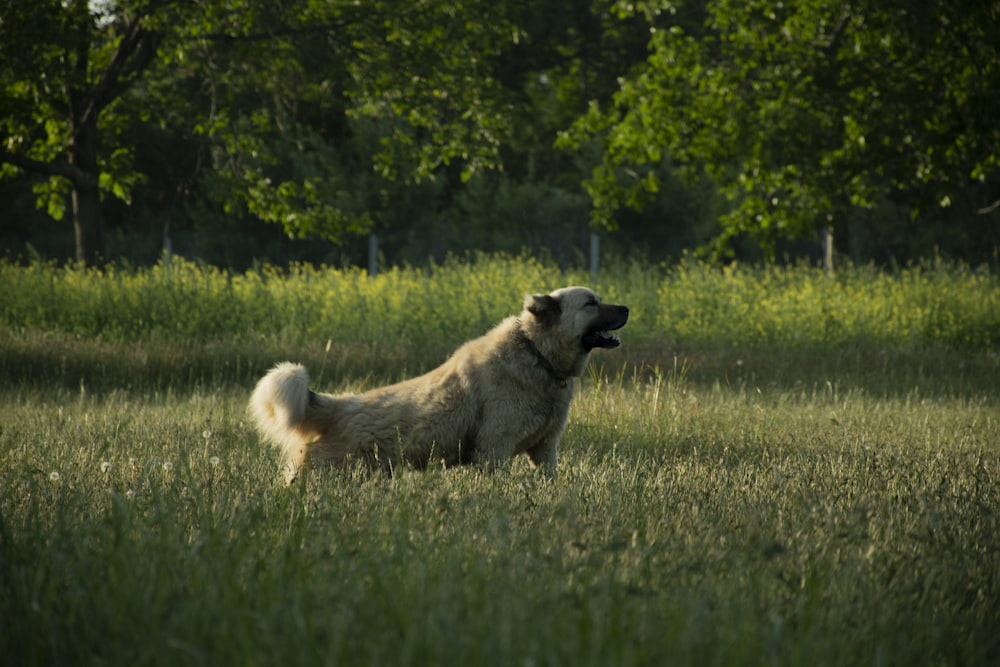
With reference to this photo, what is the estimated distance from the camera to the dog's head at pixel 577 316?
7.18m

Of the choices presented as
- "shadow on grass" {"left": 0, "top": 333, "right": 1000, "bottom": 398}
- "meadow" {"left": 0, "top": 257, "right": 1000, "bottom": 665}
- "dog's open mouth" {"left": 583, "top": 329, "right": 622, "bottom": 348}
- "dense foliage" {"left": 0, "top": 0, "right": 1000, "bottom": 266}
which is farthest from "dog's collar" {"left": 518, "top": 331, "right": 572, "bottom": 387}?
"dense foliage" {"left": 0, "top": 0, "right": 1000, "bottom": 266}

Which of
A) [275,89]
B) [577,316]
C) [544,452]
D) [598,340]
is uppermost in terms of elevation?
[275,89]

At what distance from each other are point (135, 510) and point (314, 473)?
67.2 inches

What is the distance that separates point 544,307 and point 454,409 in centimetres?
103

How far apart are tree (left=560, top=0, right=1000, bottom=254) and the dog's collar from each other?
37.3ft

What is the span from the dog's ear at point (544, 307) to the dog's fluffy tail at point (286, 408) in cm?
163

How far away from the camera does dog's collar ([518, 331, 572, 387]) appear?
6996mm

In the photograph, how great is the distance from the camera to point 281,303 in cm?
1638

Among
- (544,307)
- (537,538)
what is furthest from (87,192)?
(537,538)

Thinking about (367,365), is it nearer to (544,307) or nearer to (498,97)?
(544,307)

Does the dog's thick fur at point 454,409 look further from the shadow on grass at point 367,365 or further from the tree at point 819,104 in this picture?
the tree at point 819,104

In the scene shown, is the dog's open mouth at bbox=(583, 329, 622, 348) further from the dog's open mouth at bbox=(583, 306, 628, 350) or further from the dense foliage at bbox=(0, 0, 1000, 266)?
the dense foliage at bbox=(0, 0, 1000, 266)

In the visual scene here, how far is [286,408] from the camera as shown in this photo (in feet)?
21.0

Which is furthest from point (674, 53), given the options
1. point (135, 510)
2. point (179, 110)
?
point (135, 510)
